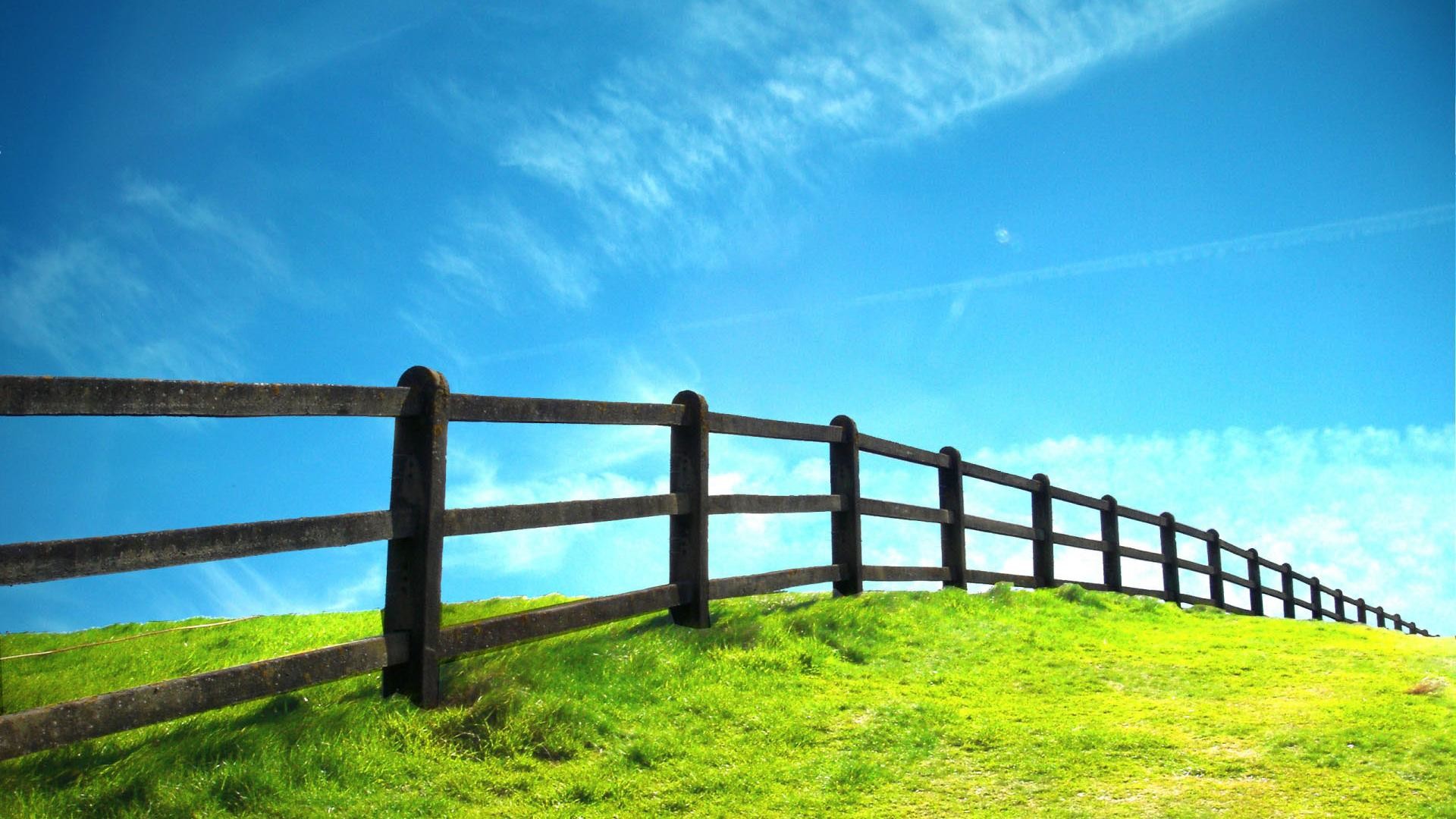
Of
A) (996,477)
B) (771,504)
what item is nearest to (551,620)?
(771,504)

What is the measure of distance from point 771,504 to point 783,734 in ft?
9.16

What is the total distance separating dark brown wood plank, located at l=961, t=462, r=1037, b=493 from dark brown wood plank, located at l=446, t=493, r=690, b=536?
5445 millimetres

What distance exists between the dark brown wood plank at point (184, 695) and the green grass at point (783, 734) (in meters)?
0.21

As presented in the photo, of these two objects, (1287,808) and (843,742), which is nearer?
(1287,808)

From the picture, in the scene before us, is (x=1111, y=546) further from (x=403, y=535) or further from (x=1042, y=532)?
(x=403, y=535)

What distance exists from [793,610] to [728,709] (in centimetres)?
239

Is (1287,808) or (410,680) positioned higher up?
(410,680)

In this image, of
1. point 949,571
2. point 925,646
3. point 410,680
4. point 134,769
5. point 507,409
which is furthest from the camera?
point 949,571

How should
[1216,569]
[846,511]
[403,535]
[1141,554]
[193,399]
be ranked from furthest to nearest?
[1216,569], [1141,554], [846,511], [403,535], [193,399]

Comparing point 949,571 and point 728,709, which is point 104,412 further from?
point 949,571

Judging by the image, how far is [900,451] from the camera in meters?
11.0

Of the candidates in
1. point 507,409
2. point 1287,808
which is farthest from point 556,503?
point 1287,808

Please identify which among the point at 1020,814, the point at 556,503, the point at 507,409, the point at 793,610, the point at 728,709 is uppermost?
the point at 507,409

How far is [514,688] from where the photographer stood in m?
6.04
